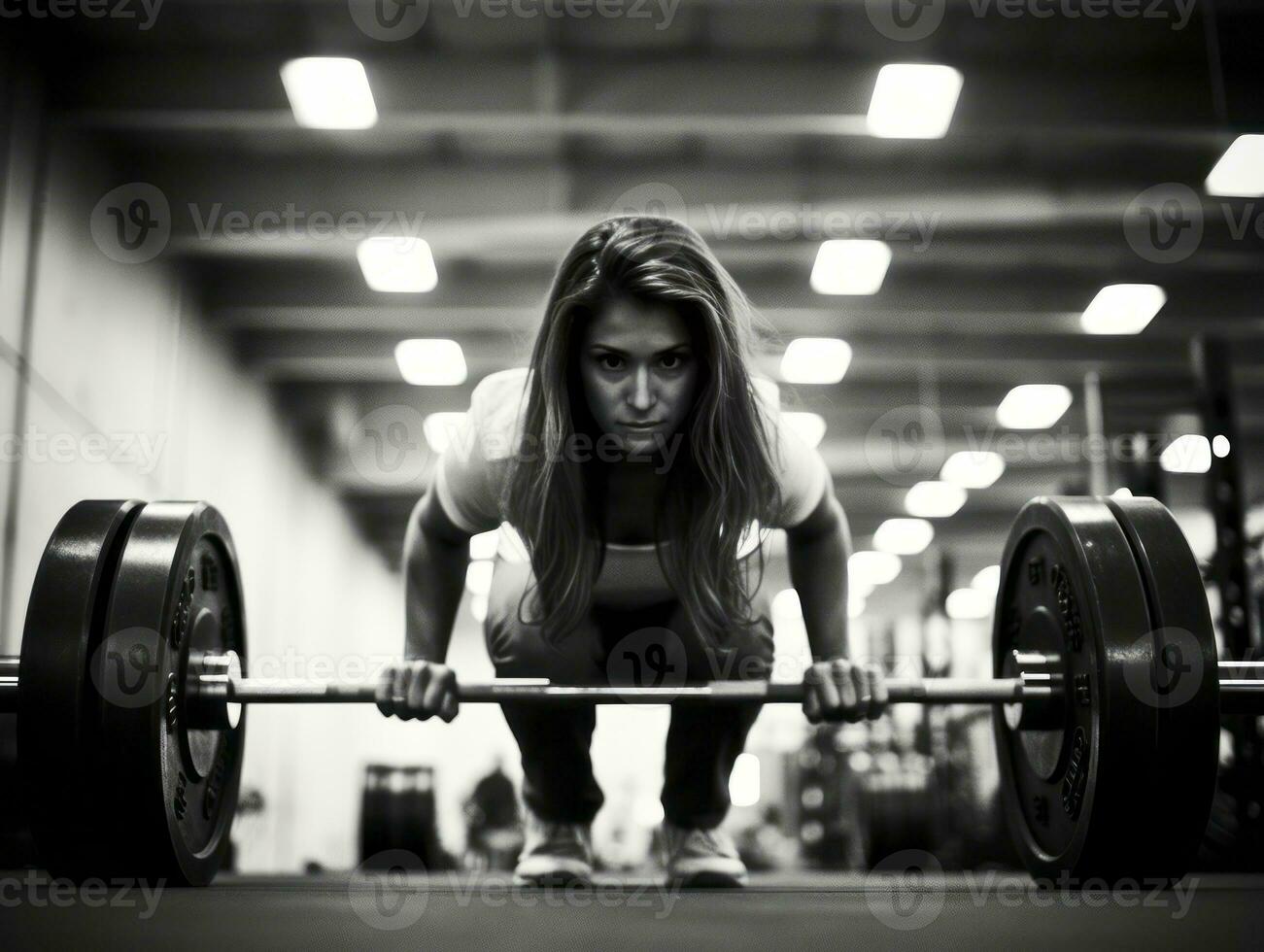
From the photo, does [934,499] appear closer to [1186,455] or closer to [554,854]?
[1186,455]

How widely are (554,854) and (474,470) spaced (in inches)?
22.9

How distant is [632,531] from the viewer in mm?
1642

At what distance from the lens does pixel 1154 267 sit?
4.48m

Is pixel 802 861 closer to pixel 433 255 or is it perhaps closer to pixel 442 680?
pixel 433 255

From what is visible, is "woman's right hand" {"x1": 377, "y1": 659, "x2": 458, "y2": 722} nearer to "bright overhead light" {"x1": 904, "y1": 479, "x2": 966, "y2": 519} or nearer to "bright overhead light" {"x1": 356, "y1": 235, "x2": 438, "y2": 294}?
"bright overhead light" {"x1": 356, "y1": 235, "x2": 438, "y2": 294}

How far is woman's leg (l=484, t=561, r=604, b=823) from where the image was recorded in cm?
168

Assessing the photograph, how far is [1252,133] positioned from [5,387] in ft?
11.6

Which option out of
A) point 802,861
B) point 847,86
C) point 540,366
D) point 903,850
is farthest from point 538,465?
point 802,861

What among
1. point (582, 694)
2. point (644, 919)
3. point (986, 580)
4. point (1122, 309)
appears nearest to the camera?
point (644, 919)

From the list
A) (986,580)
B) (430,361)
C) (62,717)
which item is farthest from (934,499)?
(62,717)

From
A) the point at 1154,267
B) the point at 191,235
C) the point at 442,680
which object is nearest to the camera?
the point at 442,680

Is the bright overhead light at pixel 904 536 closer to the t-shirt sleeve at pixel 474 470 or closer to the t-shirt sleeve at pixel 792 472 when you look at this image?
the t-shirt sleeve at pixel 792 472

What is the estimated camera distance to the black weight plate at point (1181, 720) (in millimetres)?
1256

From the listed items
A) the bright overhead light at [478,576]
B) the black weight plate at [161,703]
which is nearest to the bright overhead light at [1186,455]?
the bright overhead light at [478,576]
